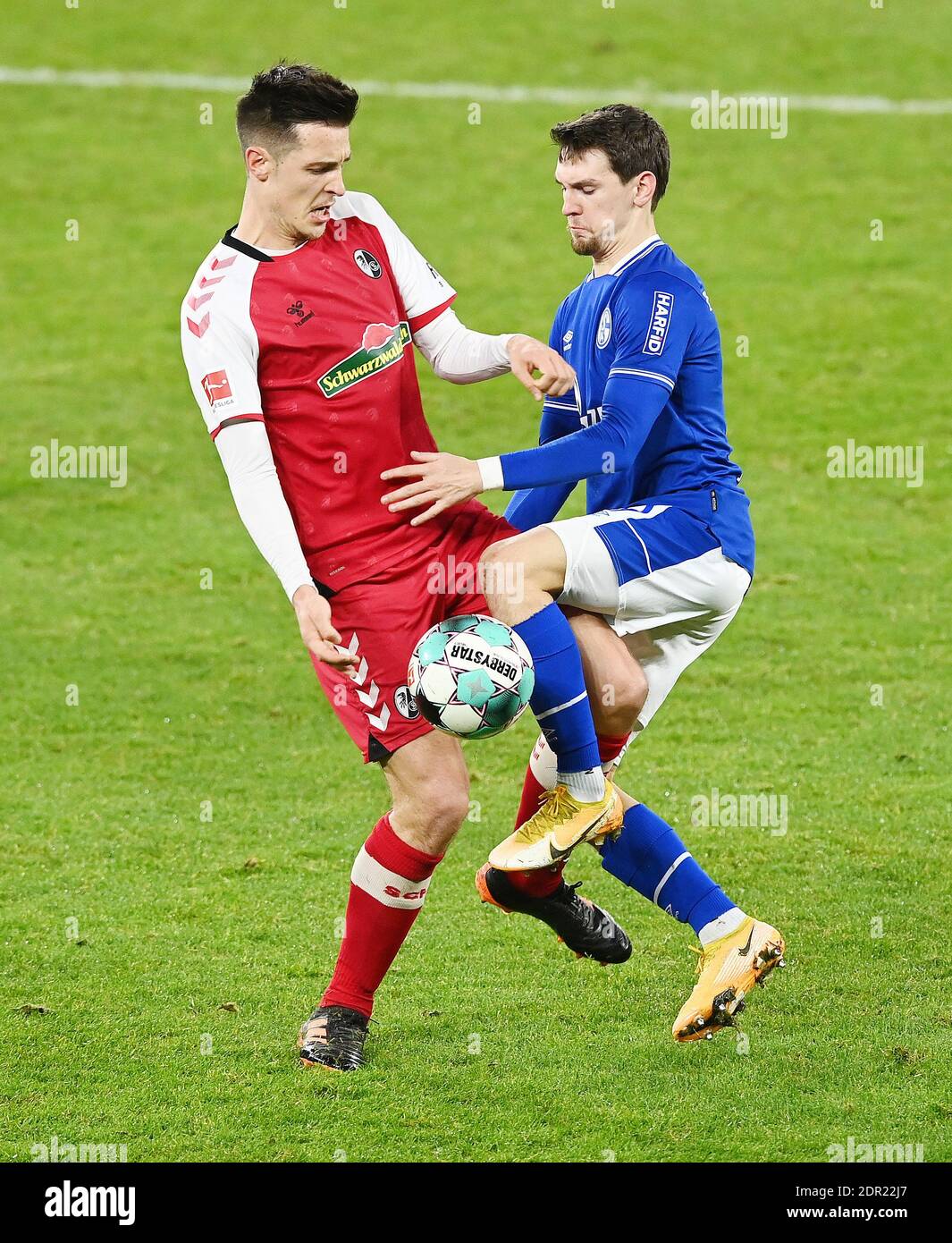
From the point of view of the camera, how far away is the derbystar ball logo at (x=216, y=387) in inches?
197

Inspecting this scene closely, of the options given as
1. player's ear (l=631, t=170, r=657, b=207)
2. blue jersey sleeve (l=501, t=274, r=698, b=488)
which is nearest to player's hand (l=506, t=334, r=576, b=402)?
blue jersey sleeve (l=501, t=274, r=698, b=488)

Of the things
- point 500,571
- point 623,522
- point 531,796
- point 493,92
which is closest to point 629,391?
point 623,522

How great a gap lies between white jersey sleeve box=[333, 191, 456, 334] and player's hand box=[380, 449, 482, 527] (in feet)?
2.09

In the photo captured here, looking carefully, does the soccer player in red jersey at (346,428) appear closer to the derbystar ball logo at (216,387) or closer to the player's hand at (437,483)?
the derbystar ball logo at (216,387)

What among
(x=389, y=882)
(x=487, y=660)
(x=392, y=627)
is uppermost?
(x=392, y=627)

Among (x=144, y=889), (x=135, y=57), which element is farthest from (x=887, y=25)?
(x=144, y=889)

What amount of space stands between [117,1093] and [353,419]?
2.25m

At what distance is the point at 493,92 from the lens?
21.2 metres

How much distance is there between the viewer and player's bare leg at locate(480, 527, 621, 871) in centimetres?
508

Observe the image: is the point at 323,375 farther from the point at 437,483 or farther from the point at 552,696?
the point at 552,696

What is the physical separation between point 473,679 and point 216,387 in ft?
3.90

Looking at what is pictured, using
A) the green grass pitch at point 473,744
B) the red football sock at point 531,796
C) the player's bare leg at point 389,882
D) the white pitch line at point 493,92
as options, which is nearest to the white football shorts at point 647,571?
the red football sock at point 531,796

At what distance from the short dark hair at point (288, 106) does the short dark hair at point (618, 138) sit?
0.70 metres

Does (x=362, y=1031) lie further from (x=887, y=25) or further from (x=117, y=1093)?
(x=887, y=25)
